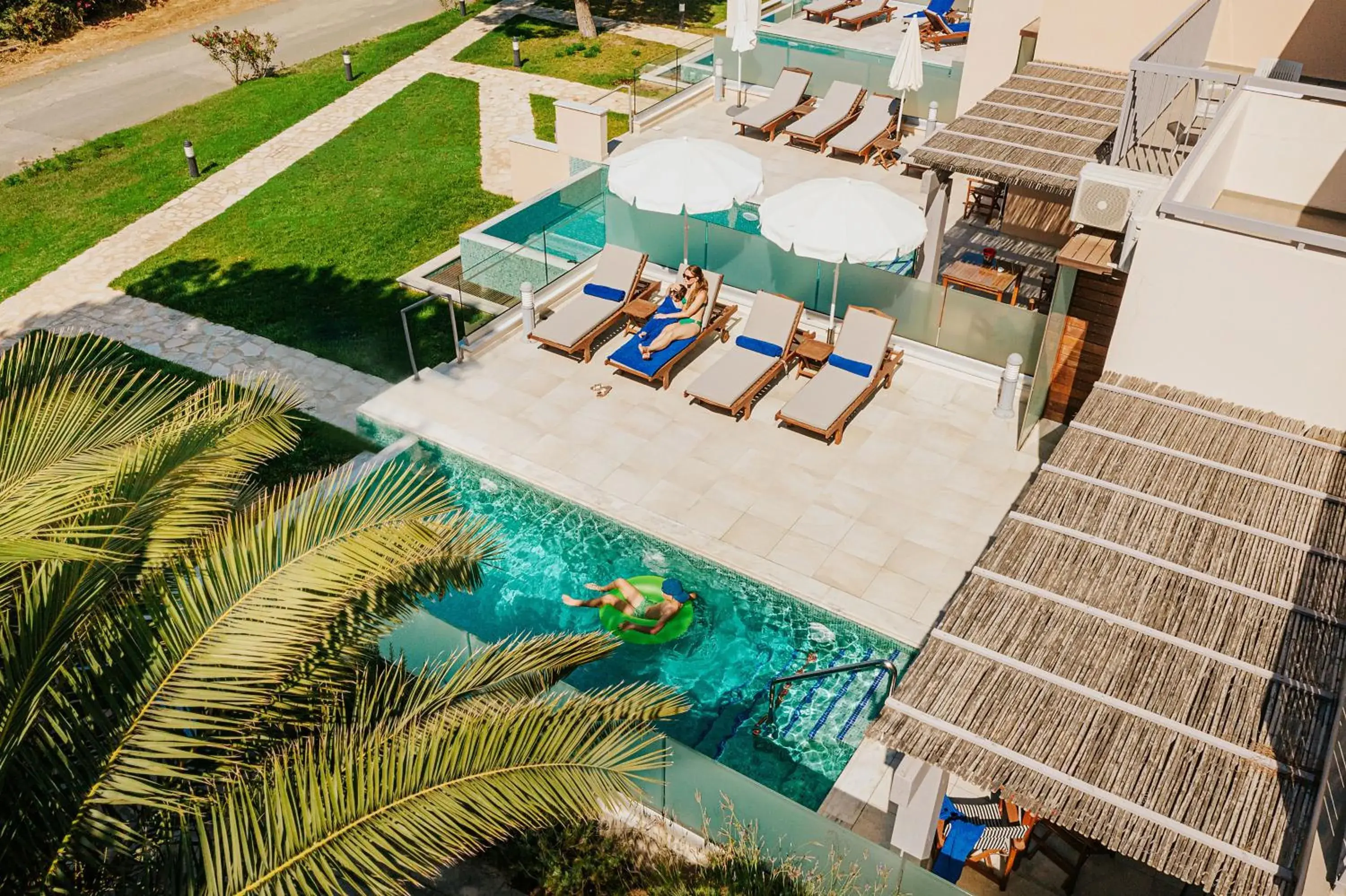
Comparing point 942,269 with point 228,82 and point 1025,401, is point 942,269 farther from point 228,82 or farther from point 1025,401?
point 228,82

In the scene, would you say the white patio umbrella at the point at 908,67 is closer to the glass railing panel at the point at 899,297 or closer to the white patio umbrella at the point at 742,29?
the white patio umbrella at the point at 742,29

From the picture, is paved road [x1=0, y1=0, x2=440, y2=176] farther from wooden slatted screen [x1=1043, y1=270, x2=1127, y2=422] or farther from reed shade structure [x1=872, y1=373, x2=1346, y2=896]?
reed shade structure [x1=872, y1=373, x2=1346, y2=896]

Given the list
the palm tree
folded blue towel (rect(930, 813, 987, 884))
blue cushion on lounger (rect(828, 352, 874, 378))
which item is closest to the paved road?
blue cushion on lounger (rect(828, 352, 874, 378))

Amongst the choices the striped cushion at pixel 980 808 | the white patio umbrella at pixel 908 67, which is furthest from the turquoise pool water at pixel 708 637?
the white patio umbrella at pixel 908 67

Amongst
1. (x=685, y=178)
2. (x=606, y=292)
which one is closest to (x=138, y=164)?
(x=606, y=292)

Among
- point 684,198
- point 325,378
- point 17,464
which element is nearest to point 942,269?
point 684,198
